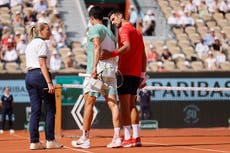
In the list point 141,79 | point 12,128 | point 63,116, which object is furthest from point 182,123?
point 141,79

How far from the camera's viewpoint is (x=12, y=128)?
2317 cm

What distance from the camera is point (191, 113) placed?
81.8ft

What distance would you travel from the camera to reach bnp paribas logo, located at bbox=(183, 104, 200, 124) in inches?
979

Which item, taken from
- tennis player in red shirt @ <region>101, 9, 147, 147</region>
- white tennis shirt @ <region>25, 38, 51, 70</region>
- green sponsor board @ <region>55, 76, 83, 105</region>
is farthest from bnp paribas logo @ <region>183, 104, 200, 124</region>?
white tennis shirt @ <region>25, 38, 51, 70</region>

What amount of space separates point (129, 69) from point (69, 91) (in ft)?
30.1

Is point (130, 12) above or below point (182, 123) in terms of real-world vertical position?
above

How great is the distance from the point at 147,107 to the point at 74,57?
3.47m

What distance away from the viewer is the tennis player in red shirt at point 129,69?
12.7 m

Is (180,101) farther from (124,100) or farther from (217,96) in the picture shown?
(124,100)

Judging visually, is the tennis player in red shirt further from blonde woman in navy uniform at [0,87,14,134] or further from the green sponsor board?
blonde woman in navy uniform at [0,87,14,134]

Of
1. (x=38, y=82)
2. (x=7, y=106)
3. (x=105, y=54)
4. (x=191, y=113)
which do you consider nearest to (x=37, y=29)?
(x=38, y=82)

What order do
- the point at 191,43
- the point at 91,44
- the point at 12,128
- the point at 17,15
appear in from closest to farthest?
the point at 91,44, the point at 12,128, the point at 17,15, the point at 191,43

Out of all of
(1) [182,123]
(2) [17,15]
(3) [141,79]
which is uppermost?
(2) [17,15]

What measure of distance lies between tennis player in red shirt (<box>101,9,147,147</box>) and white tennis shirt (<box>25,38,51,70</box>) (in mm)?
1002
